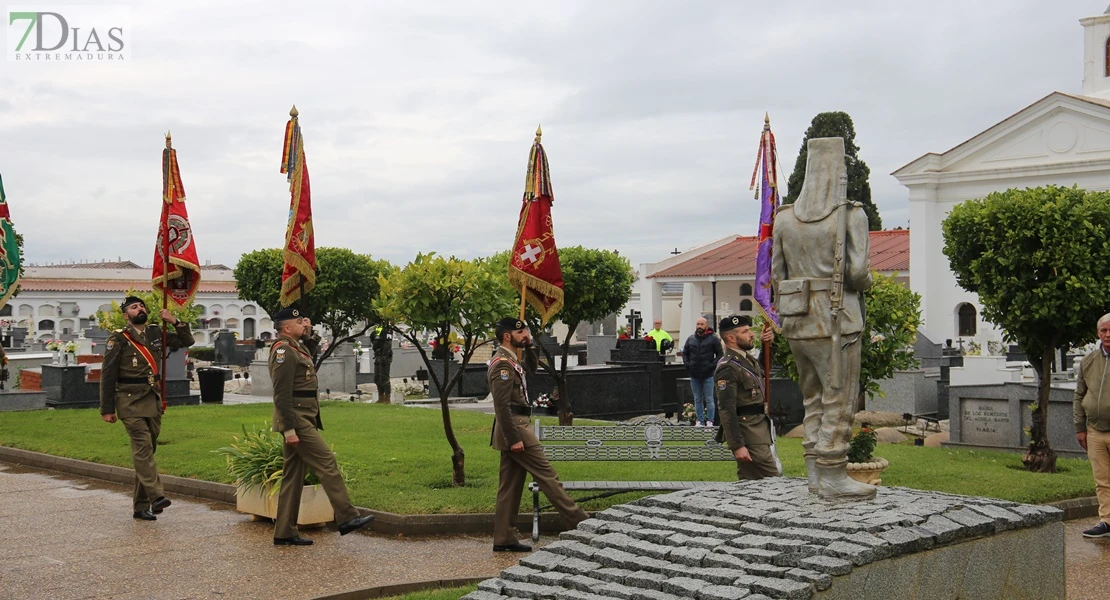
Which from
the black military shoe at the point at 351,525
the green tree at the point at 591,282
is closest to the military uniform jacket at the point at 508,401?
the black military shoe at the point at 351,525

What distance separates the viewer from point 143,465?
9.42 meters

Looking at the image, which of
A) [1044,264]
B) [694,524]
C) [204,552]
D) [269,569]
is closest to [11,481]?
[204,552]

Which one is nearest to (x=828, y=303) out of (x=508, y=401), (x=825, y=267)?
(x=825, y=267)

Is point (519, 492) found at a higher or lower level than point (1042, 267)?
lower

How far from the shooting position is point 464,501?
932 cm

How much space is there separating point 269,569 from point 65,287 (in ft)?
162

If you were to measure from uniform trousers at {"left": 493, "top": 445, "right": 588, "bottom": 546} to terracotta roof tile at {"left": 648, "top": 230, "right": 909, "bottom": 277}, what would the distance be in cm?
3583

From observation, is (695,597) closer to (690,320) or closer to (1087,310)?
(1087,310)

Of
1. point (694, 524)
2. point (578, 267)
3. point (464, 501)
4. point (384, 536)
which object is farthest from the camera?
point (578, 267)

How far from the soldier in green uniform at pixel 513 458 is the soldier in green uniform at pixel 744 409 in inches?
50.5

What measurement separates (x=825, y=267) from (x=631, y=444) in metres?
3.58

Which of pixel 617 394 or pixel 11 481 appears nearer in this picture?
pixel 11 481

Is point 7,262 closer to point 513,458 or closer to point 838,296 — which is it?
point 513,458

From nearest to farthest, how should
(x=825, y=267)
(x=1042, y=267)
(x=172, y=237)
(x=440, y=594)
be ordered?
(x=825, y=267), (x=440, y=594), (x=1042, y=267), (x=172, y=237)
